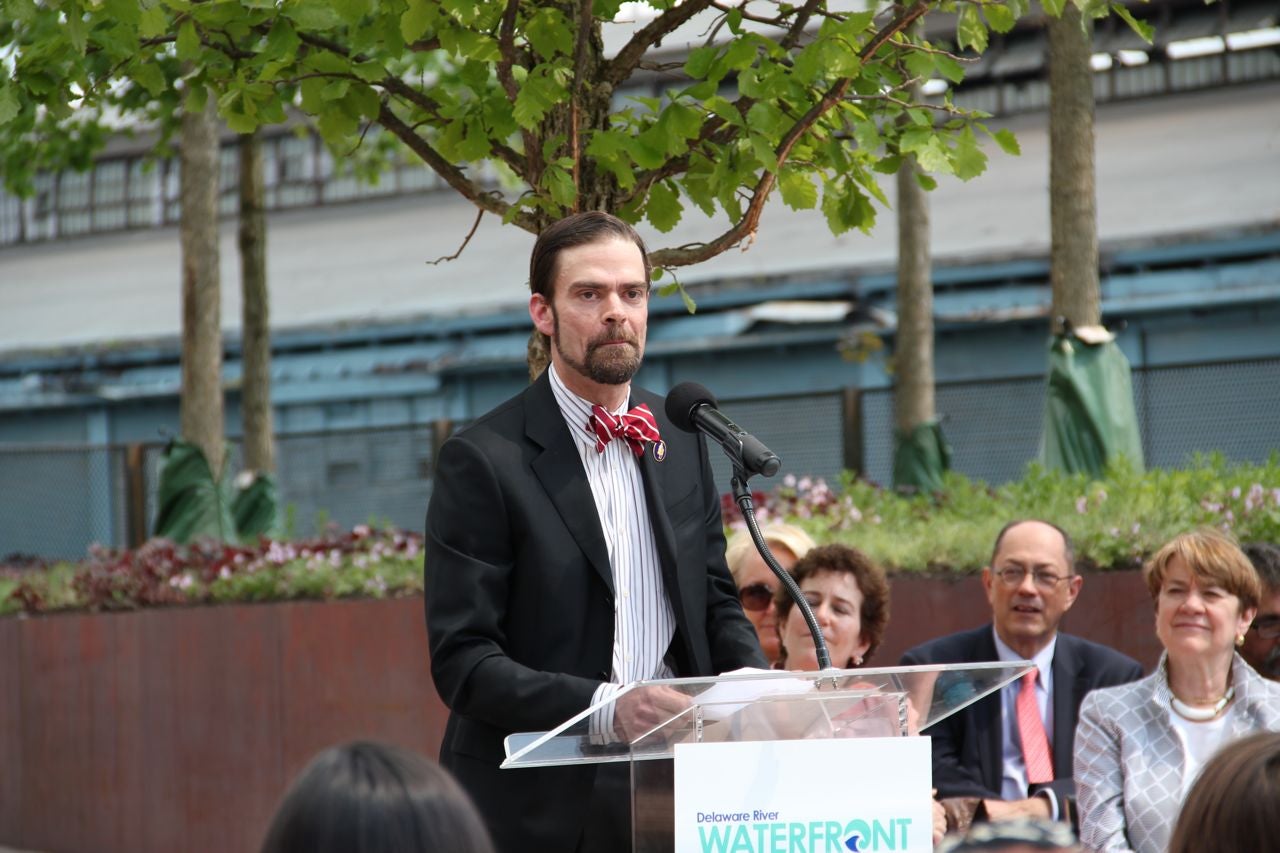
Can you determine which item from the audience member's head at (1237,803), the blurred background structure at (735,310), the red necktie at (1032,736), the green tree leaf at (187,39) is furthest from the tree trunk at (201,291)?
the audience member's head at (1237,803)

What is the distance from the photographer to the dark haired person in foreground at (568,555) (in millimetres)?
4012

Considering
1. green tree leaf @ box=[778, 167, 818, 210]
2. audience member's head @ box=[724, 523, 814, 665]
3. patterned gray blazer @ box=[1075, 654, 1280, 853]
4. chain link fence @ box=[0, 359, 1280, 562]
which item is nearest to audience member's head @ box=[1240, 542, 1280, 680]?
patterned gray blazer @ box=[1075, 654, 1280, 853]

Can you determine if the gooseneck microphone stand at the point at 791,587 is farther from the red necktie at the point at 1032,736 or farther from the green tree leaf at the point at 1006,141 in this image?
the red necktie at the point at 1032,736

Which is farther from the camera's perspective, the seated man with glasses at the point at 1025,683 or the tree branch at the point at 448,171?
the seated man with glasses at the point at 1025,683

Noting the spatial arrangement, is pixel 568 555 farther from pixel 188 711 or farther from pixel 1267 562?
pixel 188 711

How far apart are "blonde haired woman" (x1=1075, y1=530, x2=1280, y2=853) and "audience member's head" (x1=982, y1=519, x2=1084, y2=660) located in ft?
2.60

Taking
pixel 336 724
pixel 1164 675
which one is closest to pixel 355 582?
pixel 336 724

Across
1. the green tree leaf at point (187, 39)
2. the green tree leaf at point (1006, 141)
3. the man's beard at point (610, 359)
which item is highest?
the green tree leaf at point (187, 39)

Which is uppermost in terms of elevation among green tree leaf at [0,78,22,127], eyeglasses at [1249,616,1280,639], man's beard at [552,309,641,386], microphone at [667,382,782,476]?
green tree leaf at [0,78,22,127]

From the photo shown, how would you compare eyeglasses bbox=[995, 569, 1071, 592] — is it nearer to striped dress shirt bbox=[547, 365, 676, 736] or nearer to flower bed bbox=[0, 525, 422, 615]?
striped dress shirt bbox=[547, 365, 676, 736]

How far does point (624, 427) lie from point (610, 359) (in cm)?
19

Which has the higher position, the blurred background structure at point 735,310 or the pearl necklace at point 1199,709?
the blurred background structure at point 735,310

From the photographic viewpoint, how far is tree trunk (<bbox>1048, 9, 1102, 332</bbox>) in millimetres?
10398

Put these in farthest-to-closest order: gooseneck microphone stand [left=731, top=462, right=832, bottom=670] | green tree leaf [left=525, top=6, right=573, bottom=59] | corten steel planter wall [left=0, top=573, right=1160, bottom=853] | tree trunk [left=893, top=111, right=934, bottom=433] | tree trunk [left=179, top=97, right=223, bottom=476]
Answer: tree trunk [left=179, top=97, right=223, bottom=476]
tree trunk [left=893, top=111, right=934, bottom=433]
corten steel planter wall [left=0, top=573, right=1160, bottom=853]
green tree leaf [left=525, top=6, right=573, bottom=59]
gooseneck microphone stand [left=731, top=462, right=832, bottom=670]
